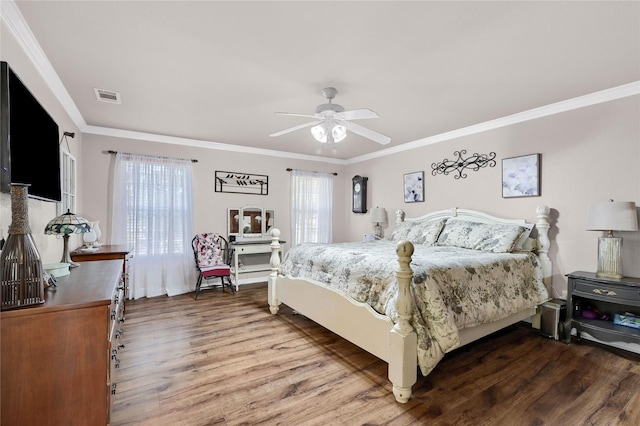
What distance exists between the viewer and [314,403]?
1.99m

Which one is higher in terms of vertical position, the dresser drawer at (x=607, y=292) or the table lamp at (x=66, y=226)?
the table lamp at (x=66, y=226)

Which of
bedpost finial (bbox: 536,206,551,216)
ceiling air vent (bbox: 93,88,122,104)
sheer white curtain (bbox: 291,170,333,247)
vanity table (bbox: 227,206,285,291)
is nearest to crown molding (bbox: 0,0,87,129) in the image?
ceiling air vent (bbox: 93,88,122,104)

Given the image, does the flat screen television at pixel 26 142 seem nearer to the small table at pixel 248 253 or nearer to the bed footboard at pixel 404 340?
the bed footboard at pixel 404 340

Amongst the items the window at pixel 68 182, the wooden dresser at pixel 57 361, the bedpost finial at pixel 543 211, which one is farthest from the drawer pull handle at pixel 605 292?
the window at pixel 68 182

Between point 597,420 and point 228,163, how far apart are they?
5.03 meters

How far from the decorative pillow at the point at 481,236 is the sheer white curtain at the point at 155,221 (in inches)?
147

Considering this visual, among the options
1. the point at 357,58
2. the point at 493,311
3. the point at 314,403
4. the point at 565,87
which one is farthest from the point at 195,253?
the point at 565,87

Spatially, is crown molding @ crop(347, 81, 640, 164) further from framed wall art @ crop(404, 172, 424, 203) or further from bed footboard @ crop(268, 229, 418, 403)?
bed footboard @ crop(268, 229, 418, 403)

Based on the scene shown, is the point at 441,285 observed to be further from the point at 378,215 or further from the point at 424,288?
the point at 378,215

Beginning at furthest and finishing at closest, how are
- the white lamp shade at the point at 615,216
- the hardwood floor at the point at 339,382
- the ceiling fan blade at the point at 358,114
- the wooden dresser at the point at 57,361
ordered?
the white lamp shade at the point at 615,216, the ceiling fan blade at the point at 358,114, the hardwood floor at the point at 339,382, the wooden dresser at the point at 57,361

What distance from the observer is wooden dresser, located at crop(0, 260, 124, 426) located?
→ 1.24 meters

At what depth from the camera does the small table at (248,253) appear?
482 centimetres

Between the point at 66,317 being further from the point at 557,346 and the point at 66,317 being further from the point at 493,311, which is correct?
the point at 557,346

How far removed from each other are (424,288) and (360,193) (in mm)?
3693
